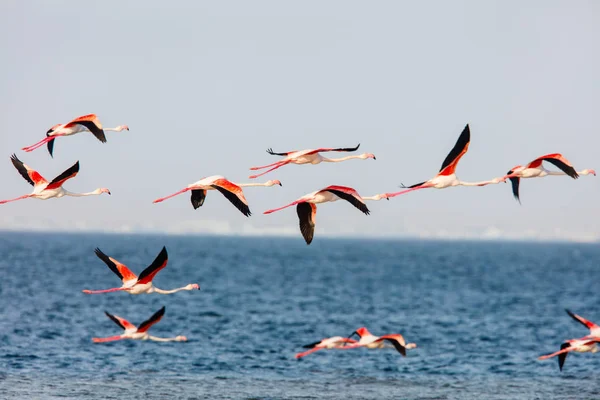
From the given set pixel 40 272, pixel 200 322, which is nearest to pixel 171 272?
pixel 40 272

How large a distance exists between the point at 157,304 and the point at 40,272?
108ft

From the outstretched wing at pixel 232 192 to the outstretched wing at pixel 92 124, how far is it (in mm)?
2790

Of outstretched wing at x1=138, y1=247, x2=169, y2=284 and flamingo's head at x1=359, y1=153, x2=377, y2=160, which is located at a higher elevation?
flamingo's head at x1=359, y1=153, x2=377, y2=160

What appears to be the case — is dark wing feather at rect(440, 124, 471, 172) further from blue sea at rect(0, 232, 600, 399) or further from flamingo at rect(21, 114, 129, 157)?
blue sea at rect(0, 232, 600, 399)

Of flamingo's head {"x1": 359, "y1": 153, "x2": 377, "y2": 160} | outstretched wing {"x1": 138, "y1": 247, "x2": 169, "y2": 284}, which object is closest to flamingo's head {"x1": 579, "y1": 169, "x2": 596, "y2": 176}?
flamingo's head {"x1": 359, "y1": 153, "x2": 377, "y2": 160}

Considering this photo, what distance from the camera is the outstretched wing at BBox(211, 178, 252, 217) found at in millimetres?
18125

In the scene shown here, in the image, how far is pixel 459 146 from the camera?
20594 millimetres

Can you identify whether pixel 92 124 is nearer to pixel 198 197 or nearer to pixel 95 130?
pixel 95 130

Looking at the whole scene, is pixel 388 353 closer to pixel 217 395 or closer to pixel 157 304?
pixel 217 395

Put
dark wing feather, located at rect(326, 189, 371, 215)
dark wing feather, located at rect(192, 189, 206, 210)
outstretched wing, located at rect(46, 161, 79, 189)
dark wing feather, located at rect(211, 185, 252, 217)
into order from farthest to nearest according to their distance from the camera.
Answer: dark wing feather, located at rect(192, 189, 206, 210) < outstretched wing, located at rect(46, 161, 79, 189) < dark wing feather, located at rect(326, 189, 371, 215) < dark wing feather, located at rect(211, 185, 252, 217)

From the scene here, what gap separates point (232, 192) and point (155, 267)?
313 centimetres

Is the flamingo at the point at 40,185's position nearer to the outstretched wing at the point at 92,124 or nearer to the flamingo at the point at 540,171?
the outstretched wing at the point at 92,124

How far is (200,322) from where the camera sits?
48594 mm

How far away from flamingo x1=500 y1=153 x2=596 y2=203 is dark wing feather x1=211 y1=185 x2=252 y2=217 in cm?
606
